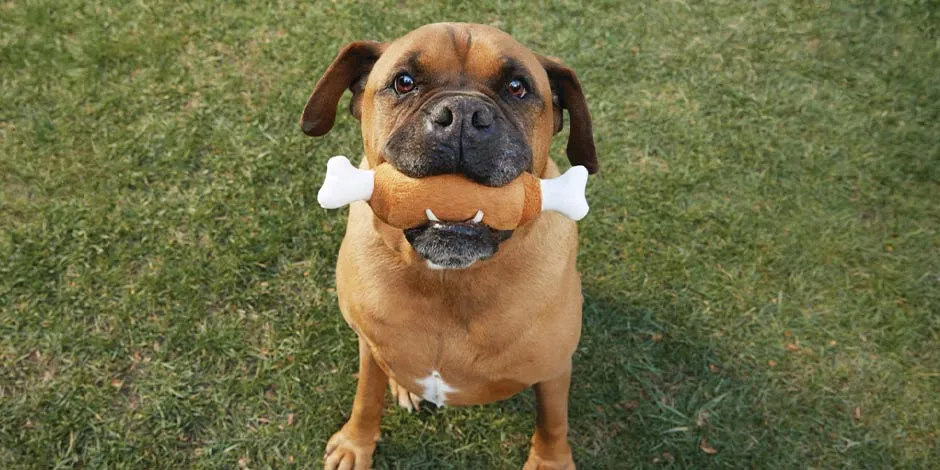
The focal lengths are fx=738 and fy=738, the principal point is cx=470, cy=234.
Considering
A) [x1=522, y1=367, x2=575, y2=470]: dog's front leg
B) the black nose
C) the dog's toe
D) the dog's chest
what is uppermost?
the black nose

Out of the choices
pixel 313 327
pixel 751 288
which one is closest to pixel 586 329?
pixel 751 288

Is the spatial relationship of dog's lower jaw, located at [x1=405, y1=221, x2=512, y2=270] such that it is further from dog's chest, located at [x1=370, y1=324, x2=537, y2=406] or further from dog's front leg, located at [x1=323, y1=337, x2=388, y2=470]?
dog's front leg, located at [x1=323, y1=337, x2=388, y2=470]

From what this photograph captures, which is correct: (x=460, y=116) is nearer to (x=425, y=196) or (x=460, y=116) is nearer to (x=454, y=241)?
(x=425, y=196)

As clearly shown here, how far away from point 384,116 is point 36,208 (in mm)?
2463

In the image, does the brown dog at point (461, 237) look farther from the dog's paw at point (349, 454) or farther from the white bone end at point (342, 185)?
the dog's paw at point (349, 454)

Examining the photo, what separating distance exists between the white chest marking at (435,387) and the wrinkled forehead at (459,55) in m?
1.03

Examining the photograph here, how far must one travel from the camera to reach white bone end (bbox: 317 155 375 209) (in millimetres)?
1905

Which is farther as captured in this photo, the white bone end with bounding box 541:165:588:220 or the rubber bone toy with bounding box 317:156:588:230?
the white bone end with bounding box 541:165:588:220

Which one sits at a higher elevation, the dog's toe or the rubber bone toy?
the rubber bone toy

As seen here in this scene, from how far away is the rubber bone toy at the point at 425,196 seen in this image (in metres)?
1.95

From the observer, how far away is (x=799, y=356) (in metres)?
3.62

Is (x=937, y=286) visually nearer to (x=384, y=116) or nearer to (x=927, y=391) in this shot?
(x=927, y=391)

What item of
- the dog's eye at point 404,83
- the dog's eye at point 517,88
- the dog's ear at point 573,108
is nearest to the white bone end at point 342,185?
the dog's eye at point 404,83

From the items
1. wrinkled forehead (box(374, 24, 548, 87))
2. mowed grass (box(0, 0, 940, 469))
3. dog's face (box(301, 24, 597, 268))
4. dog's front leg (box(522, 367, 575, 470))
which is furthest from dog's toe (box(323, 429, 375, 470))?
wrinkled forehead (box(374, 24, 548, 87))
